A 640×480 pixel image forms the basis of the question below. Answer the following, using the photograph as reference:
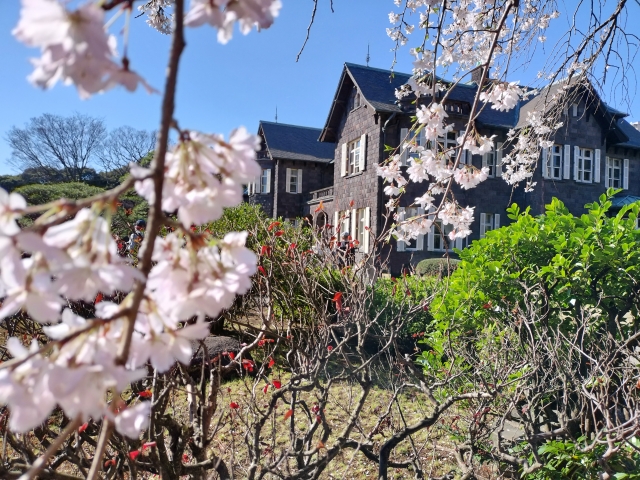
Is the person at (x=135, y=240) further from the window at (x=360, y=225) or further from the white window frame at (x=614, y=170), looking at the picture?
the white window frame at (x=614, y=170)

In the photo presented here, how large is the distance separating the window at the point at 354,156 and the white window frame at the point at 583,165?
7.72 metres

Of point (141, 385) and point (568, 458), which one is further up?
point (141, 385)

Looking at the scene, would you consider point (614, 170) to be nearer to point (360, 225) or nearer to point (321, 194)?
point (360, 225)

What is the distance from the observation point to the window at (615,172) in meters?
18.1

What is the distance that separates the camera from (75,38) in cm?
47

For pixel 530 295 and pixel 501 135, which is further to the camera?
pixel 501 135

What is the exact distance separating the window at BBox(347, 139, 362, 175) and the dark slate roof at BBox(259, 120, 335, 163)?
417 centimetres

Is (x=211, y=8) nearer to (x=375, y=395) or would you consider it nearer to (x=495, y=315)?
(x=495, y=315)

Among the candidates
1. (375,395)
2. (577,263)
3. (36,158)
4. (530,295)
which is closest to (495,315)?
(530,295)

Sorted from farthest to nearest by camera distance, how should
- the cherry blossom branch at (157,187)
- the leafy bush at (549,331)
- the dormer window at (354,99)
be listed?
the dormer window at (354,99) → the leafy bush at (549,331) → the cherry blossom branch at (157,187)

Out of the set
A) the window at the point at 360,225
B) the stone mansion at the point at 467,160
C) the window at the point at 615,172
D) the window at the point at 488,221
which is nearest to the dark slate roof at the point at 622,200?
the stone mansion at the point at 467,160

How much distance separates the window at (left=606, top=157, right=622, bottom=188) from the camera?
59.3ft

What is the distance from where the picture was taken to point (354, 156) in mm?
16734

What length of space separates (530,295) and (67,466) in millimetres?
3433
